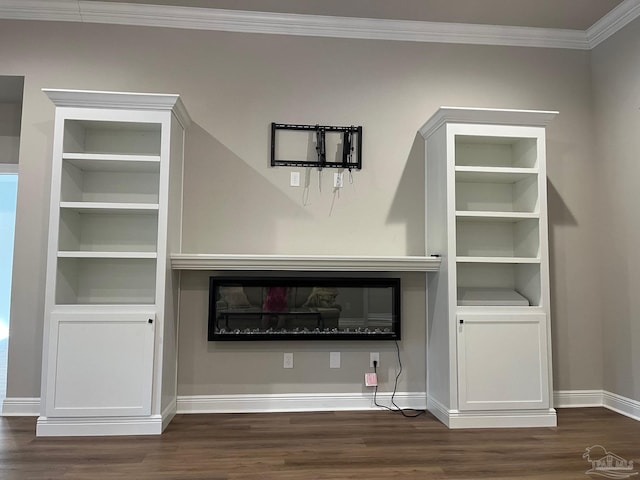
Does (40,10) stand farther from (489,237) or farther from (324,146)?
(489,237)

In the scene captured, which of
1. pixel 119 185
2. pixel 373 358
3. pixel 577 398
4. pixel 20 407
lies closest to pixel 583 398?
pixel 577 398

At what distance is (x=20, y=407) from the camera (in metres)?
3.12

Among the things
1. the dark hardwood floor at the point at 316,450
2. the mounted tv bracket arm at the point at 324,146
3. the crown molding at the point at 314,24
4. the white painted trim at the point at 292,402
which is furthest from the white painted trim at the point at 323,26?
the dark hardwood floor at the point at 316,450

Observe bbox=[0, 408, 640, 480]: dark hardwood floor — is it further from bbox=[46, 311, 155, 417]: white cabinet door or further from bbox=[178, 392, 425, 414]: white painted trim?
bbox=[46, 311, 155, 417]: white cabinet door

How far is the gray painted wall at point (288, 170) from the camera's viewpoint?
325 centimetres

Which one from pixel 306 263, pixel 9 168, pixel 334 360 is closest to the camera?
pixel 306 263

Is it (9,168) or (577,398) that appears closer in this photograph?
(577,398)

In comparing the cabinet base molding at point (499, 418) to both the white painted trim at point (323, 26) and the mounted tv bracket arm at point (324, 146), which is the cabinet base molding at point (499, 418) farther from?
the white painted trim at point (323, 26)

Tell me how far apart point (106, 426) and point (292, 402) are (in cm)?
120

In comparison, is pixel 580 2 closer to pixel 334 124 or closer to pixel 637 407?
pixel 334 124

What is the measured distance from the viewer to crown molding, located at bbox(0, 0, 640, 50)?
10.7ft

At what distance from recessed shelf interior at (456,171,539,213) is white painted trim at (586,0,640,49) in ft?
4.37

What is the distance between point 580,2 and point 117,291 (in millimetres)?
3815

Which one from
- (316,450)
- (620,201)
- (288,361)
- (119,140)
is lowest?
(316,450)
